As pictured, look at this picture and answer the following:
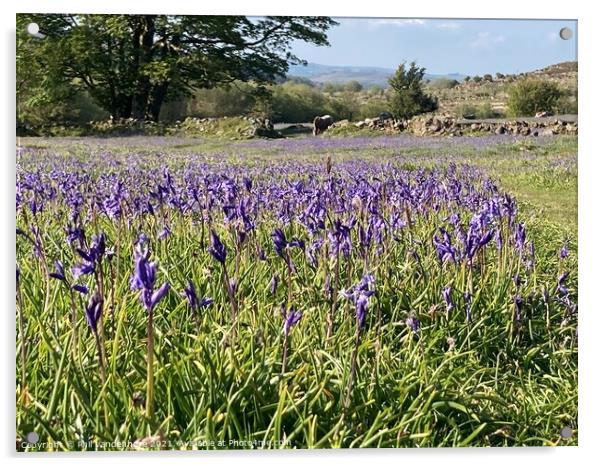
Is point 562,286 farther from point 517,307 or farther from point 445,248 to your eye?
point 445,248

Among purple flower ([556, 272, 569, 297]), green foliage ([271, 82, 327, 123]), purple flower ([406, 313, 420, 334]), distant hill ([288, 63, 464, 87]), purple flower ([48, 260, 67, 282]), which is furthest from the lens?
green foliage ([271, 82, 327, 123])

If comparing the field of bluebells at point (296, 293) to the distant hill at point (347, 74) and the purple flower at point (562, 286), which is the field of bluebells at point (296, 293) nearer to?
the purple flower at point (562, 286)

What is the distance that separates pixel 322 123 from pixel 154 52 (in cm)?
91

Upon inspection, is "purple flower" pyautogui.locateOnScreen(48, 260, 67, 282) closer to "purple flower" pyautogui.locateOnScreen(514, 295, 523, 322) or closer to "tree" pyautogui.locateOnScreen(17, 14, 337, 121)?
"tree" pyautogui.locateOnScreen(17, 14, 337, 121)

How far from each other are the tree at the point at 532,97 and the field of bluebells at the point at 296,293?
18 centimetres

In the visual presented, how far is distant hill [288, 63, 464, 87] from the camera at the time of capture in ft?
10.9

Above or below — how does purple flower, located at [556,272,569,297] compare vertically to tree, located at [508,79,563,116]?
below

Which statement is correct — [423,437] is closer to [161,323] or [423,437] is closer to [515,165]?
[161,323]

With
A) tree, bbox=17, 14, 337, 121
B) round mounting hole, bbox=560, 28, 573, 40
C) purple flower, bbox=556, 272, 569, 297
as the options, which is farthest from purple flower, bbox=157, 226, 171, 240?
round mounting hole, bbox=560, 28, 573, 40

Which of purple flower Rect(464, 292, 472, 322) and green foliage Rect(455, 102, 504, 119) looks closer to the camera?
purple flower Rect(464, 292, 472, 322)

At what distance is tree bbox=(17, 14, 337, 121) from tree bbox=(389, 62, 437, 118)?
1.46 feet

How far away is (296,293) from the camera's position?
9.26ft

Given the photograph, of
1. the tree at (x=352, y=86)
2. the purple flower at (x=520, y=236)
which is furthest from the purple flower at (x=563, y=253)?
the tree at (x=352, y=86)
